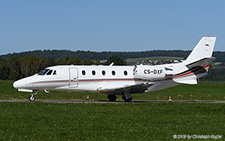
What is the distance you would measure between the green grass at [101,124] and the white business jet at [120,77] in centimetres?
651

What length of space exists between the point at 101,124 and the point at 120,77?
50.7 ft

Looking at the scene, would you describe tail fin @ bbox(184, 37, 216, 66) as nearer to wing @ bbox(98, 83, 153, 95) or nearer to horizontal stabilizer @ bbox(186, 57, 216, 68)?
horizontal stabilizer @ bbox(186, 57, 216, 68)

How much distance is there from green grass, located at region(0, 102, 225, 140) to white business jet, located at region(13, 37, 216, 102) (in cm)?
651

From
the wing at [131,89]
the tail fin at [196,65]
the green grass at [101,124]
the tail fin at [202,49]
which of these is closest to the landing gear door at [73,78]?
the wing at [131,89]

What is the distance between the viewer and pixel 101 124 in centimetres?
1752

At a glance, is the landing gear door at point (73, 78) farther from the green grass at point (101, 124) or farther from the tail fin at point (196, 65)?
the tail fin at point (196, 65)

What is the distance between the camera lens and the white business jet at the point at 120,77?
101ft

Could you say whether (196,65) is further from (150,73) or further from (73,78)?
(73,78)

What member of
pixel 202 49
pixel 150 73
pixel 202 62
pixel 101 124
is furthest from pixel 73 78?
pixel 101 124

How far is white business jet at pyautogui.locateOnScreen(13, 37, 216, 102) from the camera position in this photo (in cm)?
3077

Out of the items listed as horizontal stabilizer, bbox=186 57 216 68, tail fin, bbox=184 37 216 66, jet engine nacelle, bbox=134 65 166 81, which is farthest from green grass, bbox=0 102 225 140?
tail fin, bbox=184 37 216 66

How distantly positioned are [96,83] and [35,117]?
501 inches

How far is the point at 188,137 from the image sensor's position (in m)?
14.5

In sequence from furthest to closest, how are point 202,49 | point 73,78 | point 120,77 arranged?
1. point 202,49
2. point 120,77
3. point 73,78
